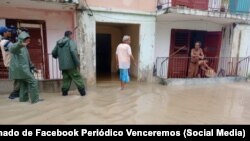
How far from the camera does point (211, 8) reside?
812cm

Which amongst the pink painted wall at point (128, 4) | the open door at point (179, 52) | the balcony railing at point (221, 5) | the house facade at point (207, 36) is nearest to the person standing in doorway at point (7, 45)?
the pink painted wall at point (128, 4)

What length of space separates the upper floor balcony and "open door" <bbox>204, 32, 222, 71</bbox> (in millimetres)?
1191

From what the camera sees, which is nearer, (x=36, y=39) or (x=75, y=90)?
(x=75, y=90)

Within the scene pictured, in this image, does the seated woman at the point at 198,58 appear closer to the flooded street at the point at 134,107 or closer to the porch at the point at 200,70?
the porch at the point at 200,70

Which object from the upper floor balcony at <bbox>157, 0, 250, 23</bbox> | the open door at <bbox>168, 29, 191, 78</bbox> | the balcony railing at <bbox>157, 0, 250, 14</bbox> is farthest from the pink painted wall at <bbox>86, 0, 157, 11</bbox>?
the open door at <bbox>168, 29, 191, 78</bbox>

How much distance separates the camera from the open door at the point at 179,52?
335 inches

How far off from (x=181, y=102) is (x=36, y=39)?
4935 millimetres

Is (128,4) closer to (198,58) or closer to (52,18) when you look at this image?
(52,18)

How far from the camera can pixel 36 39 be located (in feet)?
21.9

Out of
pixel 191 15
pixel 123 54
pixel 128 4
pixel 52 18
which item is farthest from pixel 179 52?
pixel 52 18

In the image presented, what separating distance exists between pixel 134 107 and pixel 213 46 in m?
6.34
